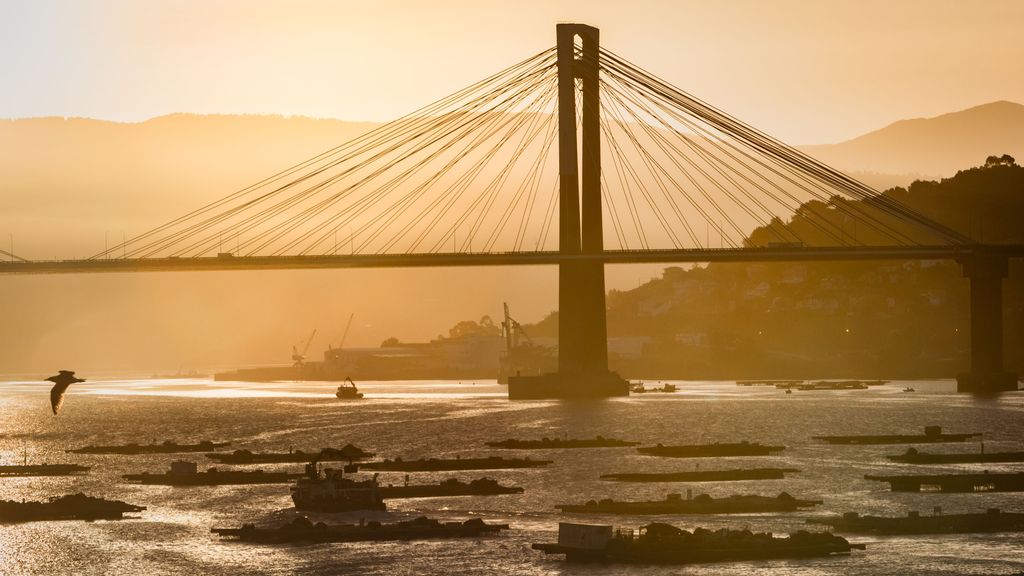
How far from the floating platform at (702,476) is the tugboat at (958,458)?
12565 mm

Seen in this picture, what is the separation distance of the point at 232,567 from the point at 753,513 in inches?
991

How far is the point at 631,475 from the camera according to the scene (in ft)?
306

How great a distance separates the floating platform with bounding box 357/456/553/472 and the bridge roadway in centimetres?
4651

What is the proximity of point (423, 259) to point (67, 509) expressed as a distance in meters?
72.0

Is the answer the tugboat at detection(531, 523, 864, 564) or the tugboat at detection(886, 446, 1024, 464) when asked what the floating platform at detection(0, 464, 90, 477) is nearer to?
the tugboat at detection(531, 523, 864, 564)

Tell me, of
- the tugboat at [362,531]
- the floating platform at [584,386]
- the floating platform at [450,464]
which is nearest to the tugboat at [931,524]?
the tugboat at [362,531]

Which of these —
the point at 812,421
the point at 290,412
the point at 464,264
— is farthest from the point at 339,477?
the point at 290,412

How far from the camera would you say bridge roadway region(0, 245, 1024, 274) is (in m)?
148

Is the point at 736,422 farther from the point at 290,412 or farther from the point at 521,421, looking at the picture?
the point at 290,412

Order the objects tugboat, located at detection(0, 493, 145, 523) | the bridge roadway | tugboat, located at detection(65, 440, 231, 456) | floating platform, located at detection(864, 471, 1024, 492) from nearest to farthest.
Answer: tugboat, located at detection(0, 493, 145, 523), floating platform, located at detection(864, 471, 1024, 492), tugboat, located at detection(65, 440, 231, 456), the bridge roadway

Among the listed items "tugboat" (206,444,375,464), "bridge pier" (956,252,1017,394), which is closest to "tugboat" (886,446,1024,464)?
"tugboat" (206,444,375,464)

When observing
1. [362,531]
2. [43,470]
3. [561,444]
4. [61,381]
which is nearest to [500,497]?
[362,531]

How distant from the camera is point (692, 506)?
254 ft

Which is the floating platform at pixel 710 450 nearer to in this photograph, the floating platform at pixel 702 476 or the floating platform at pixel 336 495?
Answer: the floating platform at pixel 702 476
